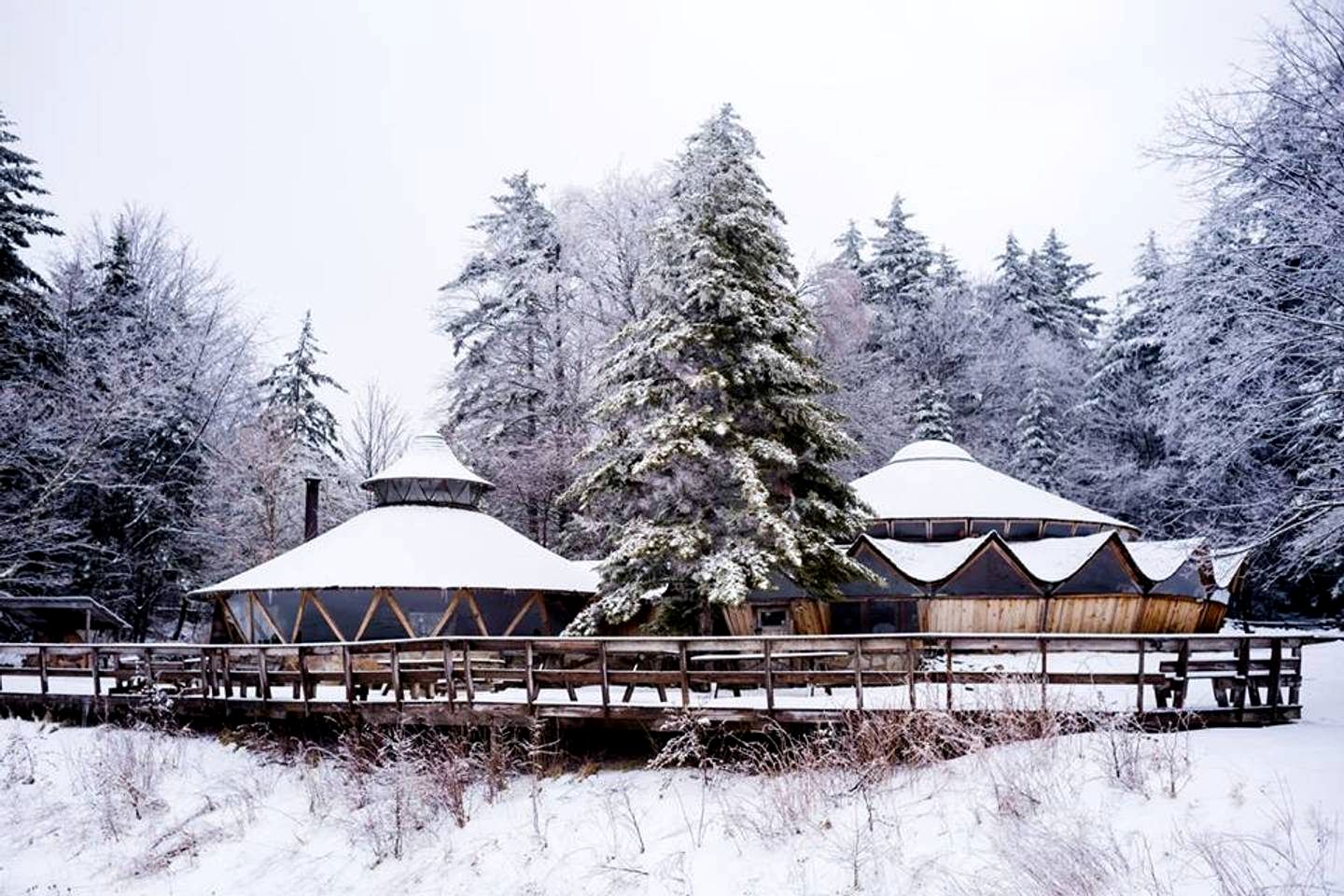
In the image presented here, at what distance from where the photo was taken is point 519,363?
113 feet

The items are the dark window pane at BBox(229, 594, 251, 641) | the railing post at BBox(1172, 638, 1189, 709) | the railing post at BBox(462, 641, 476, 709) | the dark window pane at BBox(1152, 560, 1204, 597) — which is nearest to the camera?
the railing post at BBox(1172, 638, 1189, 709)

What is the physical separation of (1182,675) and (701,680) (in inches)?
232

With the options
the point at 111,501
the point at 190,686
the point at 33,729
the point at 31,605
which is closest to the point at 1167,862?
the point at 190,686

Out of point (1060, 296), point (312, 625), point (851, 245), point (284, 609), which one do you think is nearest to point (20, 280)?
point (284, 609)

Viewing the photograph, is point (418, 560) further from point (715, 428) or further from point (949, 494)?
point (949, 494)

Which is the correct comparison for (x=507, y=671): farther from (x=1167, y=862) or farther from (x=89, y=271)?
(x=89, y=271)

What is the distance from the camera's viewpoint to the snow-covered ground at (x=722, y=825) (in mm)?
8453

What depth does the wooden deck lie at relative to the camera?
11.6m

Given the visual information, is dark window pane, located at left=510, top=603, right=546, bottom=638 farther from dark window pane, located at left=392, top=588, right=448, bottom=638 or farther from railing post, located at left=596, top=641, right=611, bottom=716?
railing post, located at left=596, top=641, right=611, bottom=716

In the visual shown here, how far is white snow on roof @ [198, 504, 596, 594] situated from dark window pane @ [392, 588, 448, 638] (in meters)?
0.47

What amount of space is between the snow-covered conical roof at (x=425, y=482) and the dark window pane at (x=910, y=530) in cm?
1151

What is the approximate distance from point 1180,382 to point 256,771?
15330 mm

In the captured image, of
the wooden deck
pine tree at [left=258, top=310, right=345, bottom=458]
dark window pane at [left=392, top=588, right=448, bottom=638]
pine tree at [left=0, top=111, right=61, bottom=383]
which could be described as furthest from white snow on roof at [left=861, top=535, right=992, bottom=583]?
pine tree at [left=258, top=310, right=345, bottom=458]

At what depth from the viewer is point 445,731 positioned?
47.0 ft
